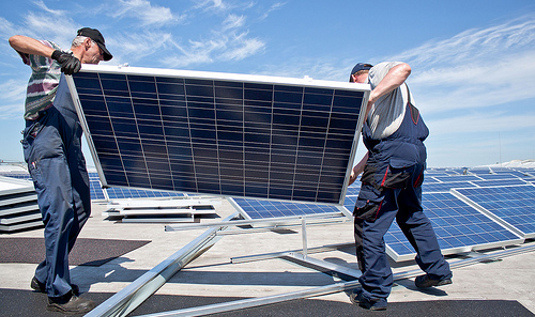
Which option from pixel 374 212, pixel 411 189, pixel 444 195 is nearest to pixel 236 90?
pixel 374 212

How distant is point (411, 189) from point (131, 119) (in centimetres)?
262

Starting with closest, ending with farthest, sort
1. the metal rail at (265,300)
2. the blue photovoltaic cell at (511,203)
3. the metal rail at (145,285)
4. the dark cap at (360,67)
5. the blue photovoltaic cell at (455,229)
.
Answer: the metal rail at (145,285)
the metal rail at (265,300)
the dark cap at (360,67)
the blue photovoltaic cell at (455,229)
the blue photovoltaic cell at (511,203)

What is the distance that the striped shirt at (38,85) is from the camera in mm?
2887

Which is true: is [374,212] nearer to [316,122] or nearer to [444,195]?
[316,122]

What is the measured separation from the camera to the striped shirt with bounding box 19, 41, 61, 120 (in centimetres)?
289

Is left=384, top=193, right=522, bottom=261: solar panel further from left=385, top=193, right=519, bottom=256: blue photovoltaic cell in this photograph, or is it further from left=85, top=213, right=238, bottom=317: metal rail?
left=85, top=213, right=238, bottom=317: metal rail

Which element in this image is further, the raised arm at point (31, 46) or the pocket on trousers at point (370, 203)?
the pocket on trousers at point (370, 203)

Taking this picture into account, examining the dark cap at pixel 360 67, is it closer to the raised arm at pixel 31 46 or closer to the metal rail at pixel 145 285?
the raised arm at pixel 31 46


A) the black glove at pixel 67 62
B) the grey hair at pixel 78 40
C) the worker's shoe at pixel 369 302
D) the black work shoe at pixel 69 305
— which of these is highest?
the grey hair at pixel 78 40

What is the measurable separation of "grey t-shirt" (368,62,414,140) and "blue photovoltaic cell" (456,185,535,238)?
3466 millimetres

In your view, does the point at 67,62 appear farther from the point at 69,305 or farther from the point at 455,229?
the point at 455,229

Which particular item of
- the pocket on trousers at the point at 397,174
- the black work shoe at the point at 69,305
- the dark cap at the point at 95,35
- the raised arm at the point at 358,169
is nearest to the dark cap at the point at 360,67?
the raised arm at the point at 358,169

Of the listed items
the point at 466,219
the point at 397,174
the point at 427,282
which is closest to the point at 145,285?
the point at 397,174

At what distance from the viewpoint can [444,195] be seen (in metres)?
6.06
